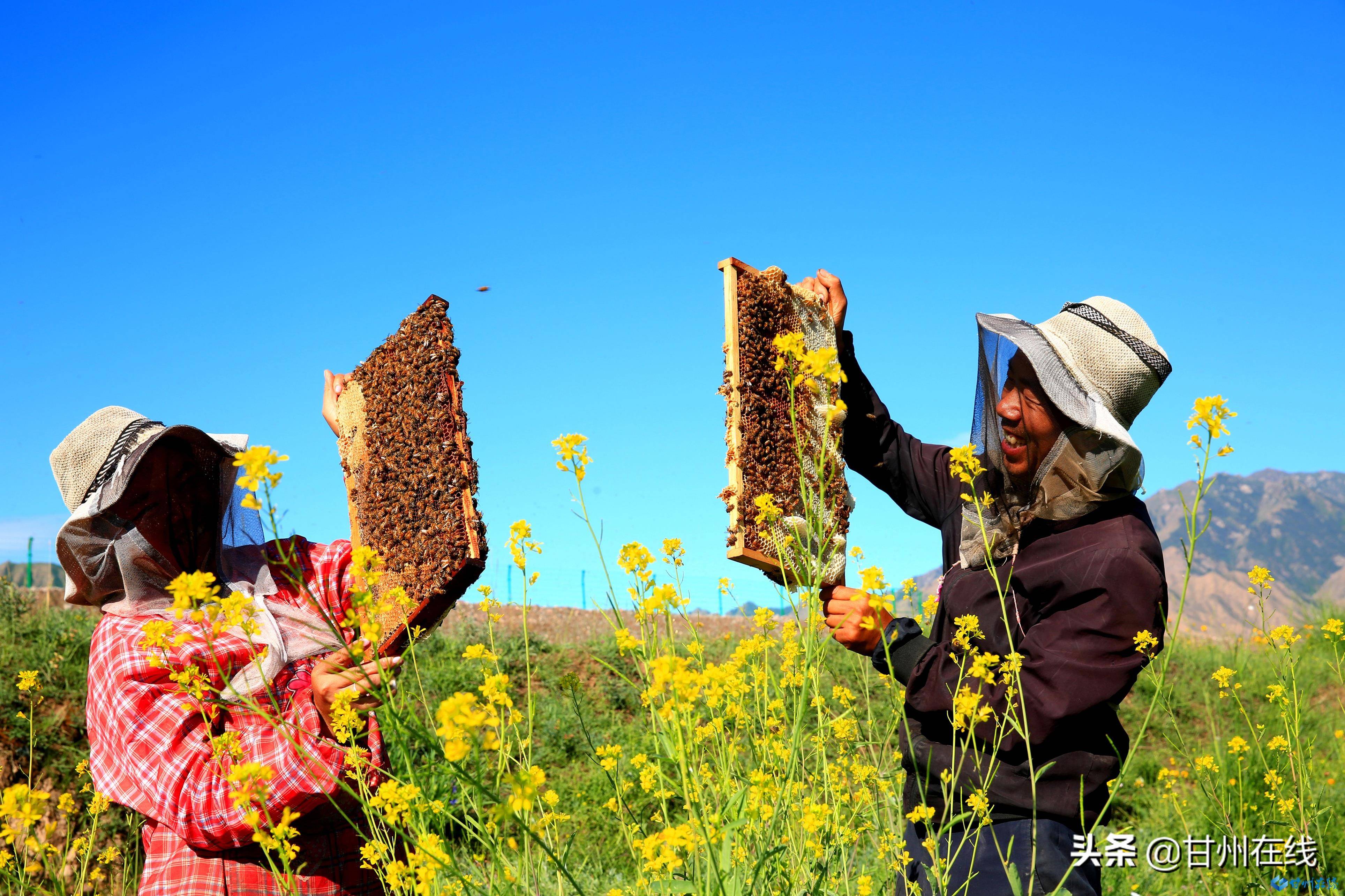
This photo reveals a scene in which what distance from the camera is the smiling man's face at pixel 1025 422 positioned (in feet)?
9.30

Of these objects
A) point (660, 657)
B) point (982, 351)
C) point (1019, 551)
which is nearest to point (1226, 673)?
point (1019, 551)

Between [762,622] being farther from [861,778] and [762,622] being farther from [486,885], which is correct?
[486,885]

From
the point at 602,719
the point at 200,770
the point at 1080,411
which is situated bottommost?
the point at 602,719

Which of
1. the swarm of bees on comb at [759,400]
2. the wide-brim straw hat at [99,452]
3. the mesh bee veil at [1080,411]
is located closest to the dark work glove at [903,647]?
the mesh bee veil at [1080,411]

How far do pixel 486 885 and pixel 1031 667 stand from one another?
150cm

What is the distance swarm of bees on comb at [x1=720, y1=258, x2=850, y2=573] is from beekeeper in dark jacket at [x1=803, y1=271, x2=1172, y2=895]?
0.39m

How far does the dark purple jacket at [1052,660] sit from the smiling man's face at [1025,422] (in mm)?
181

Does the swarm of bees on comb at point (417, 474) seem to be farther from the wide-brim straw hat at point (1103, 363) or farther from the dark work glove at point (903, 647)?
the wide-brim straw hat at point (1103, 363)

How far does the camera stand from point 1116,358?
2.75 m

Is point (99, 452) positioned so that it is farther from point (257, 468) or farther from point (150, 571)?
point (257, 468)

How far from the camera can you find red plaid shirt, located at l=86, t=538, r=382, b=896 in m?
2.34

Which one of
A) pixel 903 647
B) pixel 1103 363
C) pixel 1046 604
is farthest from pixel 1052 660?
pixel 1103 363

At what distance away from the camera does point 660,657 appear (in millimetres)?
1854

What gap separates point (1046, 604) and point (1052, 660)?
0.21 metres
